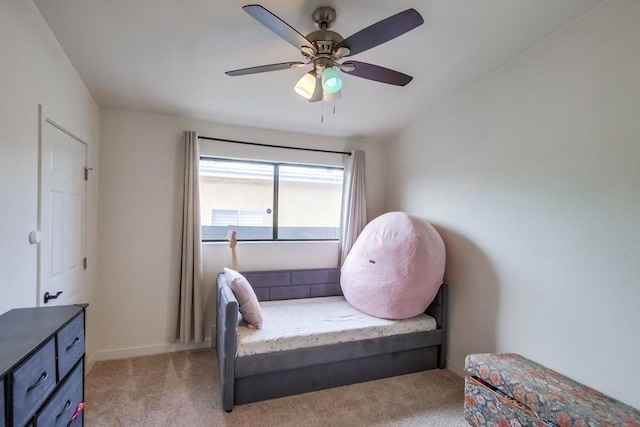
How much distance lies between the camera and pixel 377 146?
12.7 ft

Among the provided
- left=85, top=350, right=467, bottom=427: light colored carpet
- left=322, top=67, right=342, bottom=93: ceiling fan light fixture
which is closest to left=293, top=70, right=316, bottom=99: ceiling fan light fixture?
left=322, top=67, right=342, bottom=93: ceiling fan light fixture

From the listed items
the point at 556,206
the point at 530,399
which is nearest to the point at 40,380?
the point at 530,399

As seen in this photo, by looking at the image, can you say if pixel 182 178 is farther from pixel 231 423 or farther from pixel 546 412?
pixel 546 412

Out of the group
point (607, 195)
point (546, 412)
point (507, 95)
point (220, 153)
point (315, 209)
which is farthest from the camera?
point (315, 209)

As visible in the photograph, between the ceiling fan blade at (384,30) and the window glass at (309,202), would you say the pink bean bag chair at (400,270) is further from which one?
the ceiling fan blade at (384,30)

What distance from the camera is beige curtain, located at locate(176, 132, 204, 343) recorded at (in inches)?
115

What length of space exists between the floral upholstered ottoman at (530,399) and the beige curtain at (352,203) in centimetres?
185

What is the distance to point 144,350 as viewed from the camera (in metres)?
2.92

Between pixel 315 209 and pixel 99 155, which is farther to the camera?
pixel 315 209

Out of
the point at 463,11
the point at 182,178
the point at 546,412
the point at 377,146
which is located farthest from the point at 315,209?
the point at 546,412

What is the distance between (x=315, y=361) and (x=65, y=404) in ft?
4.95

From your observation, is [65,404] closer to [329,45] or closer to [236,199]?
[329,45]

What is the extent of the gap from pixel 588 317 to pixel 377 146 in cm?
272

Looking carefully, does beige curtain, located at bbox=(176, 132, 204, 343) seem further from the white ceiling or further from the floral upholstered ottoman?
the floral upholstered ottoman
